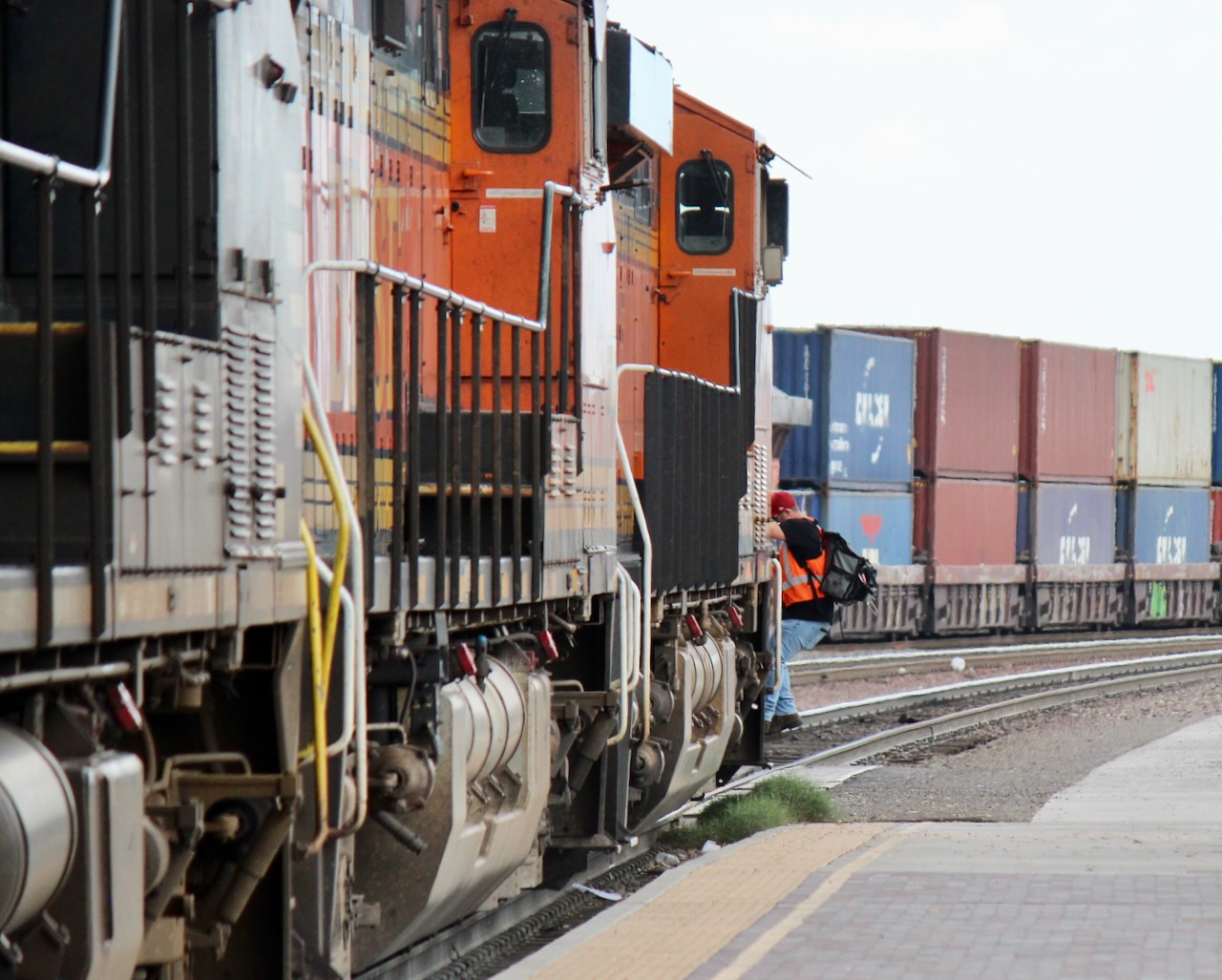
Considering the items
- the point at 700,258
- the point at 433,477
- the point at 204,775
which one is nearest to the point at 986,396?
the point at 700,258

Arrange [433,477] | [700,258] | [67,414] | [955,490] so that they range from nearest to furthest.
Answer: [67,414], [433,477], [700,258], [955,490]

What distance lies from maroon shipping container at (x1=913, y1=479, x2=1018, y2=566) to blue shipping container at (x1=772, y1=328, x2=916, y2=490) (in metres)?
0.58

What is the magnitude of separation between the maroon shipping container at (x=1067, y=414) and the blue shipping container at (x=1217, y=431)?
3962 millimetres

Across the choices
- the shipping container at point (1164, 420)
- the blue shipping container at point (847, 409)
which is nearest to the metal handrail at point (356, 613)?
the blue shipping container at point (847, 409)

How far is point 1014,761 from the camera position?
50.5 ft

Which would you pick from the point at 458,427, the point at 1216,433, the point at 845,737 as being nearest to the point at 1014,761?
the point at 845,737

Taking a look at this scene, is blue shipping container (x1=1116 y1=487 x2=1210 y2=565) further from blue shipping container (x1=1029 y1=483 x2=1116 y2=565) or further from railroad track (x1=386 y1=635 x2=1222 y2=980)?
railroad track (x1=386 y1=635 x2=1222 y2=980)

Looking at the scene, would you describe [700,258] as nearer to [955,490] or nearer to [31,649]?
[31,649]

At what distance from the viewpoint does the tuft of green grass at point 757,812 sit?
11.1 m

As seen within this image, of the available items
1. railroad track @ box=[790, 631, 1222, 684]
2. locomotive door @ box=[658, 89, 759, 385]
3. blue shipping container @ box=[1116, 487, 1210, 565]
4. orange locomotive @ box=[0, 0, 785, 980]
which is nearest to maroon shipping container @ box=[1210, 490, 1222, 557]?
blue shipping container @ box=[1116, 487, 1210, 565]

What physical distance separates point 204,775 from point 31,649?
50.3 inches

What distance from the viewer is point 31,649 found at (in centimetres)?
351

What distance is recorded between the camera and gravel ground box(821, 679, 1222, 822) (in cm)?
1241

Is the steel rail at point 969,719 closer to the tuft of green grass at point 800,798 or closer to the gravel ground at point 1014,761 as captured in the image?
the gravel ground at point 1014,761
